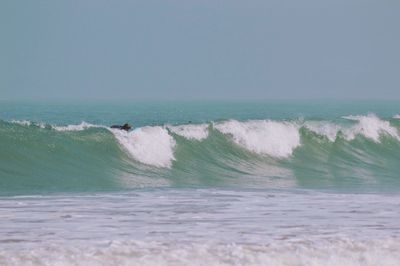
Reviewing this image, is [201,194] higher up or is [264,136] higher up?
[264,136]

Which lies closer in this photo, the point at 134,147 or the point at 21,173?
the point at 21,173

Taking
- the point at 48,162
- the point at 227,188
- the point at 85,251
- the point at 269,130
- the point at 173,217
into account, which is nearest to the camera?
the point at 85,251

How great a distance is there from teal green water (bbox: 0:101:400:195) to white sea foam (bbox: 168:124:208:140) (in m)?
0.04

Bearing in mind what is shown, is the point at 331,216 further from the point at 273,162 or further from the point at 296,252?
the point at 273,162

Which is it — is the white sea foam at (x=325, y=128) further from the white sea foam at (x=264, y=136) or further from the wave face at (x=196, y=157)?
the white sea foam at (x=264, y=136)

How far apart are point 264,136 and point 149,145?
5485mm

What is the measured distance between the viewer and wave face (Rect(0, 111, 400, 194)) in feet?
64.5

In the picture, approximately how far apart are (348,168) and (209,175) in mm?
4948

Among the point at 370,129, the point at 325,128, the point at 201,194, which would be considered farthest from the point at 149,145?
the point at 370,129

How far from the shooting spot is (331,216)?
1384cm

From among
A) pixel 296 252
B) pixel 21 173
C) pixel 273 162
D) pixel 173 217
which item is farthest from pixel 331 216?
pixel 273 162

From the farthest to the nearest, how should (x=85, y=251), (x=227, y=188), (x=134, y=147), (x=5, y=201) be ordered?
1. (x=134, y=147)
2. (x=227, y=188)
3. (x=5, y=201)
4. (x=85, y=251)

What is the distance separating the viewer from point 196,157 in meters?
24.8

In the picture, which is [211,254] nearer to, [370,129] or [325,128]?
[325,128]
